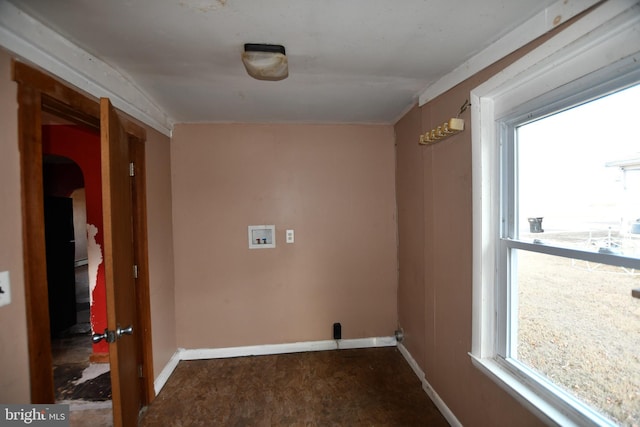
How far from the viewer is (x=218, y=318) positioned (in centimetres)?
259

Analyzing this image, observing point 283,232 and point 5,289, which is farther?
point 283,232

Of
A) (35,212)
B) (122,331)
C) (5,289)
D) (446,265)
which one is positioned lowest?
(122,331)

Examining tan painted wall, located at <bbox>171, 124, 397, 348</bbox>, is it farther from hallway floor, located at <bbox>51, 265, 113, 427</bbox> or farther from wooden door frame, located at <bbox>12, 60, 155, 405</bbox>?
wooden door frame, located at <bbox>12, 60, 155, 405</bbox>

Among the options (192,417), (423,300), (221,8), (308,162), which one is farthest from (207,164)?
(423,300)

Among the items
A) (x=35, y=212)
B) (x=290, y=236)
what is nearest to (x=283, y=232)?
(x=290, y=236)

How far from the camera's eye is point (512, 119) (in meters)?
1.31

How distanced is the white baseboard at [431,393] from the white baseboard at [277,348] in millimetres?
293

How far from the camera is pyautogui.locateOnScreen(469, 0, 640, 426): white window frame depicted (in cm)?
89

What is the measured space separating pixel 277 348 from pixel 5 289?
2114 millimetres

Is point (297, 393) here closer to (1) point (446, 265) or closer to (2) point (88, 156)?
(1) point (446, 265)

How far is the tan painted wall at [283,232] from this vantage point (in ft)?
8.42

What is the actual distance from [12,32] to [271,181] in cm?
181

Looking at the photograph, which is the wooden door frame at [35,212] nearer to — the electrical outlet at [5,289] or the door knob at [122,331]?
the electrical outlet at [5,289]

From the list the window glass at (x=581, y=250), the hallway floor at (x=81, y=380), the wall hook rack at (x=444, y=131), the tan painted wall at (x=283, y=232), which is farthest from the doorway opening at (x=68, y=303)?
the wall hook rack at (x=444, y=131)
